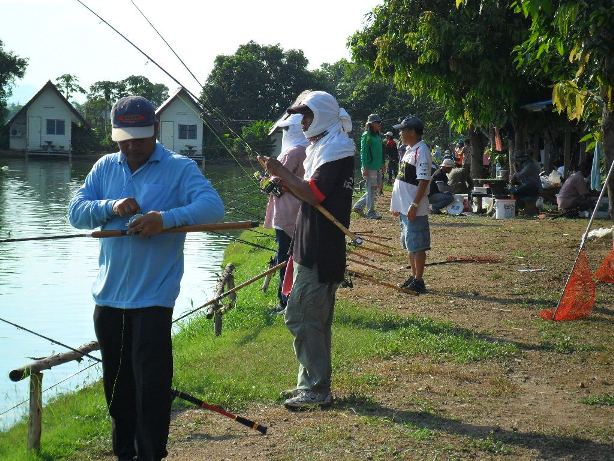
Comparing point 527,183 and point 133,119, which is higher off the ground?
point 133,119

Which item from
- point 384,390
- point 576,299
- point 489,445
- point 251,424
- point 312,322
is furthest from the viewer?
point 576,299

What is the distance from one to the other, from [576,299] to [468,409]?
3.48 m

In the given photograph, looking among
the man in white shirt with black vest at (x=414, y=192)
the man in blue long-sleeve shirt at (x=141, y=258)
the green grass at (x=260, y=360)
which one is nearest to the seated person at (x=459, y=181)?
the man in white shirt with black vest at (x=414, y=192)

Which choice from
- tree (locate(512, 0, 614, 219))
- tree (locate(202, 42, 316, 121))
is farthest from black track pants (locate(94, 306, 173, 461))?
tree (locate(202, 42, 316, 121))

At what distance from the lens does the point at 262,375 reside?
779 cm

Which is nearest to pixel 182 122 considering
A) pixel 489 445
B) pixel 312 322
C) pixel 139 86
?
pixel 139 86

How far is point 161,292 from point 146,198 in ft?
1.54

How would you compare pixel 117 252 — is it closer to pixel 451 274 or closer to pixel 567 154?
pixel 451 274

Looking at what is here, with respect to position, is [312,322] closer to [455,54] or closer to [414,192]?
[414,192]

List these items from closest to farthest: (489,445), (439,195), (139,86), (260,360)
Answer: (489,445) < (260,360) < (439,195) < (139,86)

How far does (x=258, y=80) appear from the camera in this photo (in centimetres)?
7425

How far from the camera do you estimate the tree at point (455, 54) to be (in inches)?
801

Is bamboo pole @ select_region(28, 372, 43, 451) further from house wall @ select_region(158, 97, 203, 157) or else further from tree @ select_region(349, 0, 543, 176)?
house wall @ select_region(158, 97, 203, 157)

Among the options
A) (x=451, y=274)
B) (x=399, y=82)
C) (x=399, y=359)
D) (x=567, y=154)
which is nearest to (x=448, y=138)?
(x=567, y=154)
